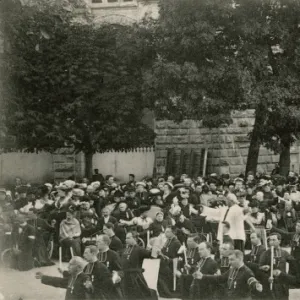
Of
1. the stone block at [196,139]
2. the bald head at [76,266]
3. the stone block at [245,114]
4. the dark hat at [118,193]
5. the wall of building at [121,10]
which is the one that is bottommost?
the stone block at [196,139]

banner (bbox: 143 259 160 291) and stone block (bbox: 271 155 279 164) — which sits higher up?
banner (bbox: 143 259 160 291)

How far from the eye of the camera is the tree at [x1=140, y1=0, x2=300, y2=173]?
2855 centimetres

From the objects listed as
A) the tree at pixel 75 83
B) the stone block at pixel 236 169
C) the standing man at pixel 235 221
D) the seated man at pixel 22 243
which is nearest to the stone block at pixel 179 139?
the stone block at pixel 236 169

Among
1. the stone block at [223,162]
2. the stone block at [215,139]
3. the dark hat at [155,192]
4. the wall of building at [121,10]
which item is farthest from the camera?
the wall of building at [121,10]

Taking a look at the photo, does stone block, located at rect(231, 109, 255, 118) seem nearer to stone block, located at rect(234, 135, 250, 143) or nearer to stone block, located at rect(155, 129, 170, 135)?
stone block, located at rect(234, 135, 250, 143)

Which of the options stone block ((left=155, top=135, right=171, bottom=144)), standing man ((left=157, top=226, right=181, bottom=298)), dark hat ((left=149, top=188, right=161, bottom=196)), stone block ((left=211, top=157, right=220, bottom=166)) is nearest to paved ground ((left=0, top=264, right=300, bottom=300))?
standing man ((left=157, top=226, right=181, bottom=298))

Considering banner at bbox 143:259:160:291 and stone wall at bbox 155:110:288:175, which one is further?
stone wall at bbox 155:110:288:175

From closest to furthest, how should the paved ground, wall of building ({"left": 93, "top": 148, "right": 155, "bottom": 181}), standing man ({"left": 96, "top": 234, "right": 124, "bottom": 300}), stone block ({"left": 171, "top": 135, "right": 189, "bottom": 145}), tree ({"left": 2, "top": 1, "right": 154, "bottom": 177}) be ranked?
standing man ({"left": 96, "top": 234, "right": 124, "bottom": 300}) → the paved ground → tree ({"left": 2, "top": 1, "right": 154, "bottom": 177}) → stone block ({"left": 171, "top": 135, "right": 189, "bottom": 145}) → wall of building ({"left": 93, "top": 148, "right": 155, "bottom": 181})

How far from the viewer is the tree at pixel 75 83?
32.3 m

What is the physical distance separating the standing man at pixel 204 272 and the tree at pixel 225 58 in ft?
53.1

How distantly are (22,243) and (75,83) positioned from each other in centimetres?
1471

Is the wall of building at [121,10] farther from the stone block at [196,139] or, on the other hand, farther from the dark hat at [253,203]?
the dark hat at [253,203]

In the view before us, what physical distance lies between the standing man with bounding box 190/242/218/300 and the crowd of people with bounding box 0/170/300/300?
0.02 metres

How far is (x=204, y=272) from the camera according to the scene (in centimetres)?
Answer: 1284
